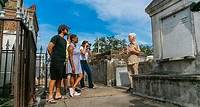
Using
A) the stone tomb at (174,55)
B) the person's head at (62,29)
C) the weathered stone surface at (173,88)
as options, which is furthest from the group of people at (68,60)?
the weathered stone surface at (173,88)

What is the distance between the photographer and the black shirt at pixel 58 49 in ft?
20.5

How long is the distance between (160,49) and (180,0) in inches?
62.1

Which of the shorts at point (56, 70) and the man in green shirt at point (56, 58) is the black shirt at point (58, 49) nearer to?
the man in green shirt at point (56, 58)

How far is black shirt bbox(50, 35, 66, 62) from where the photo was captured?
245 inches

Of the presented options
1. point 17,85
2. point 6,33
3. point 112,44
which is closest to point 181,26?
point 17,85

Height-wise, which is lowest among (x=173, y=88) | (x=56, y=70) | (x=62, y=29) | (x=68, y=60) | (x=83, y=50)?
(x=173, y=88)

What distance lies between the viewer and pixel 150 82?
6109 mm

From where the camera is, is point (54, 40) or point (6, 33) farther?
point (6, 33)

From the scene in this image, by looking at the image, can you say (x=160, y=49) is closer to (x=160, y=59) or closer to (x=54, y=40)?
(x=160, y=59)

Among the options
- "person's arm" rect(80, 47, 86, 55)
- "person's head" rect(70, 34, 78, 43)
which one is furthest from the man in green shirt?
"person's arm" rect(80, 47, 86, 55)

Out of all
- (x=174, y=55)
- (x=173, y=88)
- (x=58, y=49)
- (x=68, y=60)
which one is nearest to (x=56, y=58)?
(x=58, y=49)

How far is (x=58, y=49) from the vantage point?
6.27 m

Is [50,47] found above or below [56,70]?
above

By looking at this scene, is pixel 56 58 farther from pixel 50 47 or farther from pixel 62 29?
pixel 62 29
